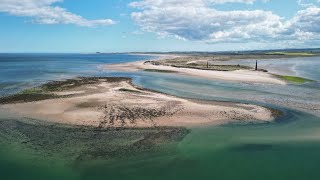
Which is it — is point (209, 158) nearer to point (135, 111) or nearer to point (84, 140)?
point (84, 140)

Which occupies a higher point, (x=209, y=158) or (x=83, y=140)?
(x=83, y=140)

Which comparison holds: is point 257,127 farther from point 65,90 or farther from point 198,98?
point 65,90

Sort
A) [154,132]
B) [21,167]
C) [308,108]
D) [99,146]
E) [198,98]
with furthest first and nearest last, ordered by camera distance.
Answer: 1. [198,98]
2. [308,108]
3. [154,132]
4. [99,146]
5. [21,167]

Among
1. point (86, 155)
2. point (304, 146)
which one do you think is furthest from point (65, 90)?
point (304, 146)

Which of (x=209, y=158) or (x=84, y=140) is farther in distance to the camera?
(x=84, y=140)

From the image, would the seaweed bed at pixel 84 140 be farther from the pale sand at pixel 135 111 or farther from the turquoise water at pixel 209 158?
the pale sand at pixel 135 111

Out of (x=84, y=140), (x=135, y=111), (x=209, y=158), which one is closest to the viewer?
(x=209, y=158)

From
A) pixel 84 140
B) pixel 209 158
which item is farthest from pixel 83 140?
pixel 209 158

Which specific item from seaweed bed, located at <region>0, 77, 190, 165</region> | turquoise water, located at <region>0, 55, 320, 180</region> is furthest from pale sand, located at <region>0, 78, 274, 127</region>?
turquoise water, located at <region>0, 55, 320, 180</region>

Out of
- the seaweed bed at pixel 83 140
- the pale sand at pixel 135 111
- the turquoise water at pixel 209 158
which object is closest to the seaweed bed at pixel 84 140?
the seaweed bed at pixel 83 140
